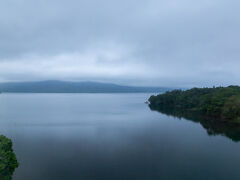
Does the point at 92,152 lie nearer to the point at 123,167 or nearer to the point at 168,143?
the point at 123,167

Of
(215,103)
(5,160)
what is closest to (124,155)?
(5,160)

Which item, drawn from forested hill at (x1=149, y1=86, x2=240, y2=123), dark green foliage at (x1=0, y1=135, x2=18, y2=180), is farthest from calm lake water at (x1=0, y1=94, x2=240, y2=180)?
forested hill at (x1=149, y1=86, x2=240, y2=123)

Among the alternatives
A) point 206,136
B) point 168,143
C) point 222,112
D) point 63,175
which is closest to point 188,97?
point 222,112

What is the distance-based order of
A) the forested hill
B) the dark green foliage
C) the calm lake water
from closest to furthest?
the dark green foliage, the calm lake water, the forested hill

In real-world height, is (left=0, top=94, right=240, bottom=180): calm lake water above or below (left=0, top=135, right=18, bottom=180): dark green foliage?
below

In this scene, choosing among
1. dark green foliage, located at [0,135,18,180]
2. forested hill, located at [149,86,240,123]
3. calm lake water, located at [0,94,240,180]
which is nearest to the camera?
dark green foliage, located at [0,135,18,180]

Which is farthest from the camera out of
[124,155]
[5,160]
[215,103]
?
[215,103]

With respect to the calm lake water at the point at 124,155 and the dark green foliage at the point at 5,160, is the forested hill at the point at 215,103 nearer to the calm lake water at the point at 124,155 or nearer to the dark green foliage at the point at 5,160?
the calm lake water at the point at 124,155

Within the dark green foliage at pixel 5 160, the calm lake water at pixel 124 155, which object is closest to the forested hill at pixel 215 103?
the calm lake water at pixel 124 155

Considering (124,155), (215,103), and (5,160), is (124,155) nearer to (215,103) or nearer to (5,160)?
(5,160)

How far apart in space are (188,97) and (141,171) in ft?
127

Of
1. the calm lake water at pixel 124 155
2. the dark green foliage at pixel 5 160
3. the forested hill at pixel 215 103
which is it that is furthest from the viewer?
the forested hill at pixel 215 103

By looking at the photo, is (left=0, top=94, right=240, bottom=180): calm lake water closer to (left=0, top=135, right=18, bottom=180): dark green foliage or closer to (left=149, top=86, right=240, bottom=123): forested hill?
(left=0, top=135, right=18, bottom=180): dark green foliage

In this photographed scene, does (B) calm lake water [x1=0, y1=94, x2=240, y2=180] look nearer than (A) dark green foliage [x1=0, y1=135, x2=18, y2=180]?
No
